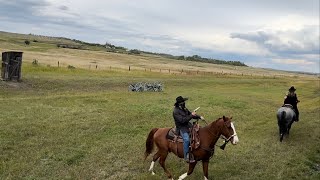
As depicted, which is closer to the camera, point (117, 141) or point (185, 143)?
point (185, 143)

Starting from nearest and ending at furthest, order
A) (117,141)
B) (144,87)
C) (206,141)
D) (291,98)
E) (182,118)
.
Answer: (206,141), (182,118), (117,141), (291,98), (144,87)

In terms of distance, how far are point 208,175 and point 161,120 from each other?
1041 centimetres

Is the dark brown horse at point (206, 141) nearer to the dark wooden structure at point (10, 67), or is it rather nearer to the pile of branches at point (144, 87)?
the pile of branches at point (144, 87)

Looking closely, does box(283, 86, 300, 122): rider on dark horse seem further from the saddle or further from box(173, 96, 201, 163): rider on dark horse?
box(173, 96, 201, 163): rider on dark horse

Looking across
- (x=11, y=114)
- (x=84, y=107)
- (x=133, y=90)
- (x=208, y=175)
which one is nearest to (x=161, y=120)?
(x=84, y=107)

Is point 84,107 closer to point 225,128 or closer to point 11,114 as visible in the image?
point 11,114

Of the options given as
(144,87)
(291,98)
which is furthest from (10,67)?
(291,98)

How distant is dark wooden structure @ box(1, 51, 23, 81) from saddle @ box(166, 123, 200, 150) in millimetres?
28656

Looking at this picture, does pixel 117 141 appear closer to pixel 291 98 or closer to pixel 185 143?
pixel 185 143

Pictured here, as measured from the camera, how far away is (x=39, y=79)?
135ft

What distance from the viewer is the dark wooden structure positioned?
37906 mm

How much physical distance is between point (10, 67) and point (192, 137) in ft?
97.6

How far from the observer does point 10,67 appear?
38.2m

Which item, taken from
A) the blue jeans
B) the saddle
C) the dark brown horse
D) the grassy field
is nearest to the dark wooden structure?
the grassy field
